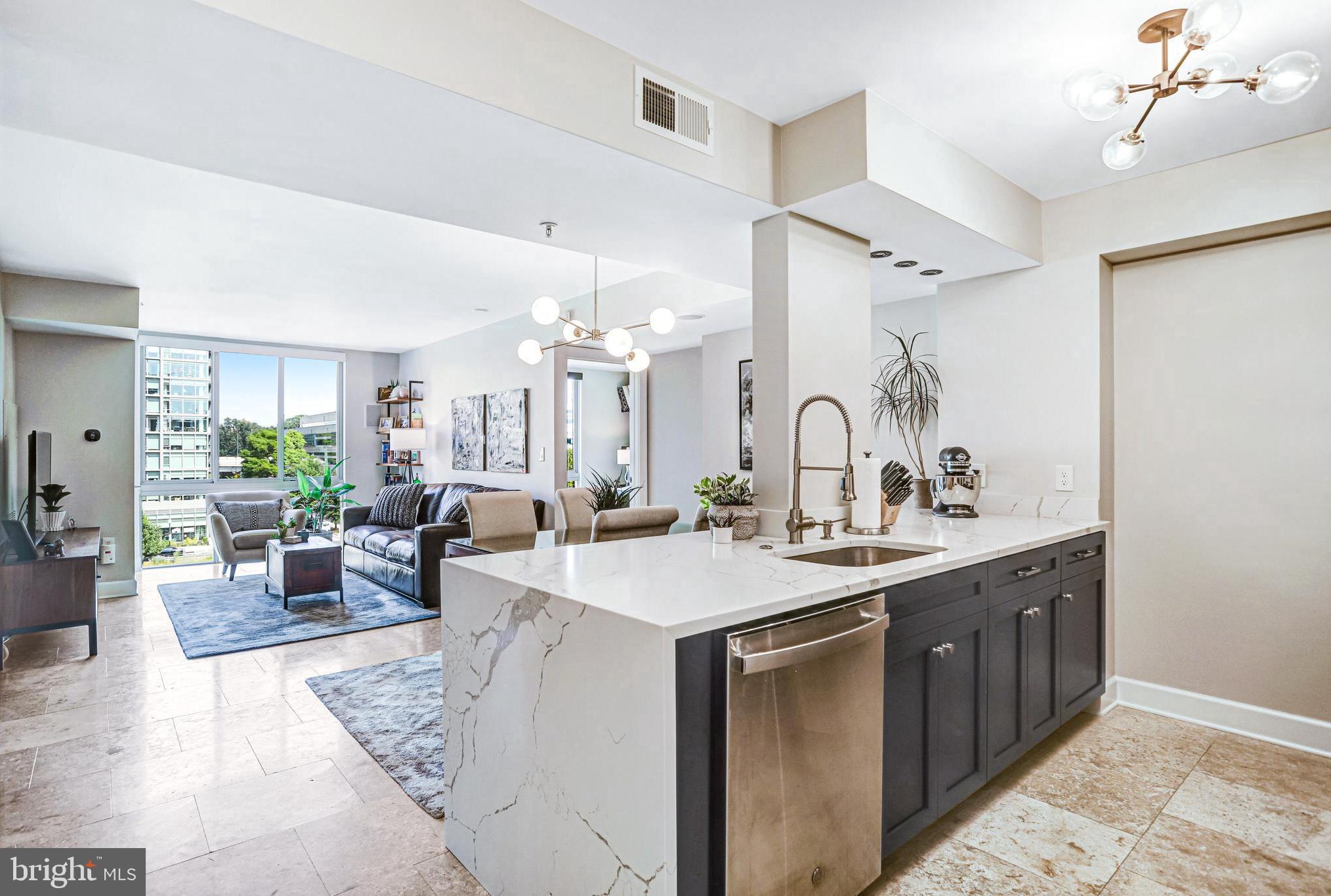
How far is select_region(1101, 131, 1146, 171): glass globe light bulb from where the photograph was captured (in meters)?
2.05

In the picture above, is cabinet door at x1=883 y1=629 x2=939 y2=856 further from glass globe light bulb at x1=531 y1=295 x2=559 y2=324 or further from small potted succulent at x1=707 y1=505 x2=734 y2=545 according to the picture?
glass globe light bulb at x1=531 y1=295 x2=559 y2=324

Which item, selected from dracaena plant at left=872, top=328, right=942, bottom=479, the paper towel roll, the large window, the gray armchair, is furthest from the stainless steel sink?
the large window

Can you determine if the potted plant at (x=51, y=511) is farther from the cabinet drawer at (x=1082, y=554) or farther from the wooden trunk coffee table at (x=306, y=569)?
the cabinet drawer at (x=1082, y=554)

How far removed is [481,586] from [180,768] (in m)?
1.77

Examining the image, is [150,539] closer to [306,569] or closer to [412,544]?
[306,569]

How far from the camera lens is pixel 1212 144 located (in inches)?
109

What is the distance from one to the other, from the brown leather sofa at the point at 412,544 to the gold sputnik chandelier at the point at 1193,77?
3.84m

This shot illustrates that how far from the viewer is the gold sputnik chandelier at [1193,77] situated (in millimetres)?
1610

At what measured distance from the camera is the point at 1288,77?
171 cm

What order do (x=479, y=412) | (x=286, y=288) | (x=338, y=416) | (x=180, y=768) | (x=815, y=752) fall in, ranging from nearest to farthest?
(x=815, y=752) < (x=180, y=768) < (x=286, y=288) < (x=479, y=412) < (x=338, y=416)

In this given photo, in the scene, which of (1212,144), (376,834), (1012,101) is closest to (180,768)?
(376,834)

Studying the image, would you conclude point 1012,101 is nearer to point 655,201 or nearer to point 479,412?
point 655,201

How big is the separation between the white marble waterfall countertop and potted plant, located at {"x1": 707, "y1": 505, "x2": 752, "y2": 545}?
1.9 inches

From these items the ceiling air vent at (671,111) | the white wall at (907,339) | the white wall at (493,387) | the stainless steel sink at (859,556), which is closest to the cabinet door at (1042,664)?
the stainless steel sink at (859,556)
